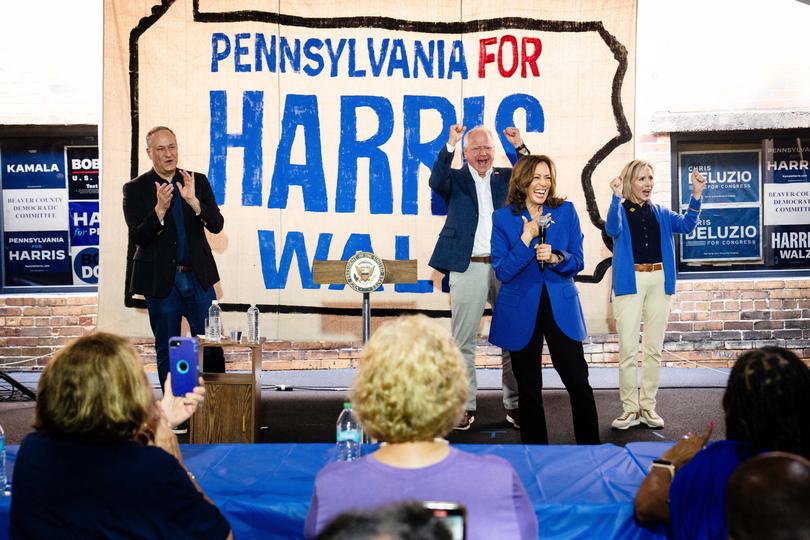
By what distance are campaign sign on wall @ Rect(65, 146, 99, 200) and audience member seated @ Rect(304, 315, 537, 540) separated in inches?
222

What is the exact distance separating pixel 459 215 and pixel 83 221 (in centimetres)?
333

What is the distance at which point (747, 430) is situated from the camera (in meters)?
1.74

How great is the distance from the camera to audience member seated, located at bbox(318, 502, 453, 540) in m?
0.80

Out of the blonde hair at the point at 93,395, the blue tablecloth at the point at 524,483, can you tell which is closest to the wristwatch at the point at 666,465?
the blue tablecloth at the point at 524,483

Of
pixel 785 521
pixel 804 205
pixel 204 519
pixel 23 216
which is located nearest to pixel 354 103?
pixel 23 216

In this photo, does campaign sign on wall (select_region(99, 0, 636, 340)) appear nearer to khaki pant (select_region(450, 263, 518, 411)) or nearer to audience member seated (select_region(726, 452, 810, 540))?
khaki pant (select_region(450, 263, 518, 411))

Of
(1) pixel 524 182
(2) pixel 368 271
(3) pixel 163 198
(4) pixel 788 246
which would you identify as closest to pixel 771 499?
(1) pixel 524 182

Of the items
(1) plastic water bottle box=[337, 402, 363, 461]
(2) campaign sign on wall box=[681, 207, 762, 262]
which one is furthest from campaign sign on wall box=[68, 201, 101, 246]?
(1) plastic water bottle box=[337, 402, 363, 461]

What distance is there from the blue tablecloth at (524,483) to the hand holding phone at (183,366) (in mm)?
264

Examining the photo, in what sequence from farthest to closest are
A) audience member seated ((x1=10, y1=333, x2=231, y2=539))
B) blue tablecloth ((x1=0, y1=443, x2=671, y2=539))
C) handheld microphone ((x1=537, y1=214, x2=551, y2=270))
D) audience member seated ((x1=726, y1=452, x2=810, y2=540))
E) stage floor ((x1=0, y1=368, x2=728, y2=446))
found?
stage floor ((x1=0, y1=368, x2=728, y2=446)) → handheld microphone ((x1=537, y1=214, x2=551, y2=270)) → blue tablecloth ((x1=0, y1=443, x2=671, y2=539)) → audience member seated ((x1=10, y1=333, x2=231, y2=539)) → audience member seated ((x1=726, y1=452, x2=810, y2=540))

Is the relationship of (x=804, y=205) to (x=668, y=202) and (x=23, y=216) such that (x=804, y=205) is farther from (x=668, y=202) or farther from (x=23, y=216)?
(x=23, y=216)

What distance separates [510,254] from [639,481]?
1596mm

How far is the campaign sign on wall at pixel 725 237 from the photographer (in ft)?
22.1

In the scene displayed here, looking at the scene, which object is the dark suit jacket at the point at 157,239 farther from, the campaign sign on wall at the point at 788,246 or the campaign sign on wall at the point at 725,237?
the campaign sign on wall at the point at 788,246
